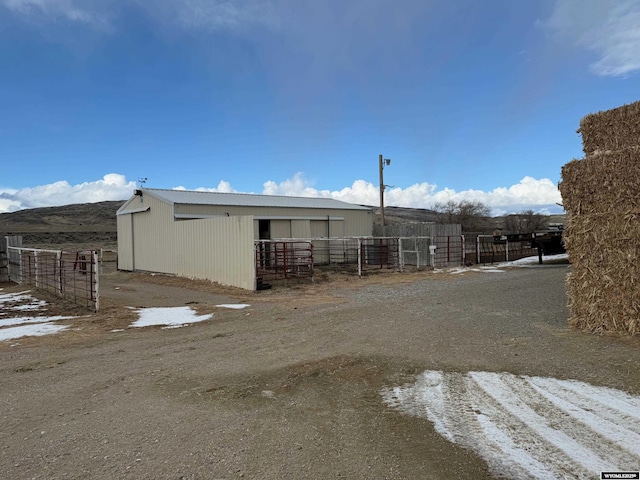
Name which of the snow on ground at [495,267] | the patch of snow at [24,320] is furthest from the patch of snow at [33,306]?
the snow on ground at [495,267]

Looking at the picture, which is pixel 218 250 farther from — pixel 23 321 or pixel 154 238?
pixel 23 321

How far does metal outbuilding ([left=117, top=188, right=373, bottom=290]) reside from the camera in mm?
15344

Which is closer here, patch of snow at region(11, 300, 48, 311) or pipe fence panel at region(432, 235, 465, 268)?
patch of snow at region(11, 300, 48, 311)

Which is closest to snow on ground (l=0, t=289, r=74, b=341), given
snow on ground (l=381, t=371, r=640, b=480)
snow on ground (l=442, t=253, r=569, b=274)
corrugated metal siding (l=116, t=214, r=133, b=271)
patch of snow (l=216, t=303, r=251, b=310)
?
patch of snow (l=216, t=303, r=251, b=310)

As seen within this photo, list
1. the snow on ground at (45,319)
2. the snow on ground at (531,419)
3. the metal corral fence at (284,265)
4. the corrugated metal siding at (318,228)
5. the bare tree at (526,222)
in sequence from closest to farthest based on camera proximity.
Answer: the snow on ground at (531,419), the snow on ground at (45,319), the metal corral fence at (284,265), the corrugated metal siding at (318,228), the bare tree at (526,222)

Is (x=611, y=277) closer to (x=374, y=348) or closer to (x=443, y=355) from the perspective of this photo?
(x=443, y=355)

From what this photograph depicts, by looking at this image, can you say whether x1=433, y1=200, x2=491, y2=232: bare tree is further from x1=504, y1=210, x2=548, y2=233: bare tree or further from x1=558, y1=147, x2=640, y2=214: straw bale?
x1=558, y1=147, x2=640, y2=214: straw bale

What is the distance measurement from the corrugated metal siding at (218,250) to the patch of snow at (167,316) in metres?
3.99

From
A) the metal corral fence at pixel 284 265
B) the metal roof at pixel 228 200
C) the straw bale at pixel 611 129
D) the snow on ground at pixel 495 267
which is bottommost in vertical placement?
the snow on ground at pixel 495 267

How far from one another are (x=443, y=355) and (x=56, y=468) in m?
4.30

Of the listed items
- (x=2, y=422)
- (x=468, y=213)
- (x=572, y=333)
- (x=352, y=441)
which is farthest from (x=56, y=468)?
(x=468, y=213)

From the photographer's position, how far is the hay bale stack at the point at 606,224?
20.3ft

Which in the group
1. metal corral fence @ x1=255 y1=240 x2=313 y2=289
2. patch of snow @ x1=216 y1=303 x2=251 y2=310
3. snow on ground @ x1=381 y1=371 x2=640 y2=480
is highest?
metal corral fence @ x1=255 y1=240 x2=313 y2=289

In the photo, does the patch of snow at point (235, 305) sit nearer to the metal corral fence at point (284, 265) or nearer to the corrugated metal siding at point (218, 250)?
the corrugated metal siding at point (218, 250)
